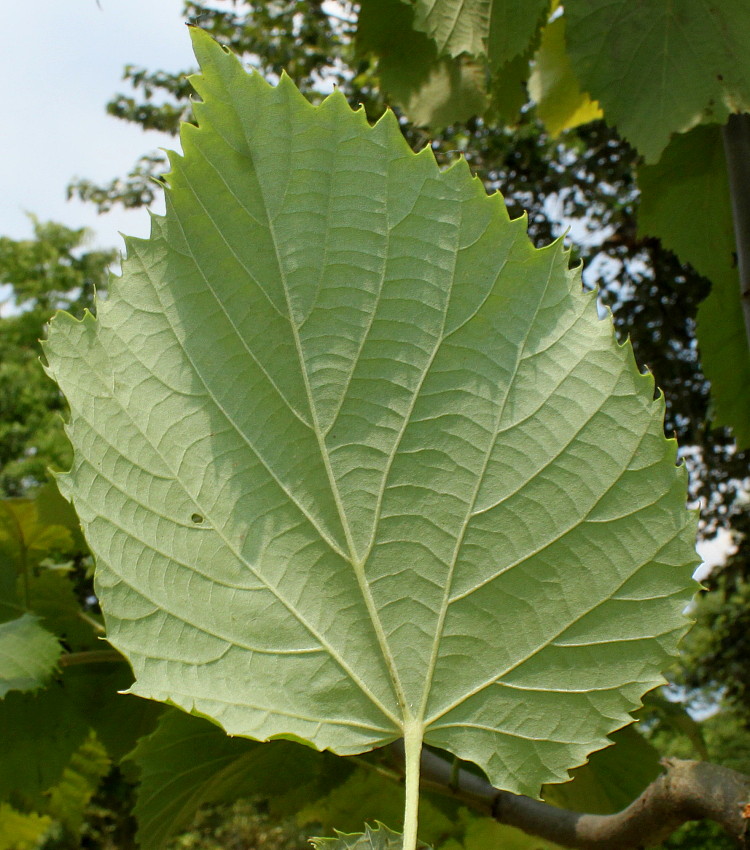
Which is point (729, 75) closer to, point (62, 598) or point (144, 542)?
point (144, 542)

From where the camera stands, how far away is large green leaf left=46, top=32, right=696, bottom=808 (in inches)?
15.0

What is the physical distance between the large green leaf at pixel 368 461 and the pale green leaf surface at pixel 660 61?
0.49 meters

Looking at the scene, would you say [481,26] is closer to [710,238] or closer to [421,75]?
[421,75]

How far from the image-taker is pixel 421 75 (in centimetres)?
108

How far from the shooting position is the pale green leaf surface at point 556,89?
1.27 meters

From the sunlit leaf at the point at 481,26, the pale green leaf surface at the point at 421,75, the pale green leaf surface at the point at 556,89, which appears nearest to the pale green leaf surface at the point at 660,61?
the sunlit leaf at the point at 481,26

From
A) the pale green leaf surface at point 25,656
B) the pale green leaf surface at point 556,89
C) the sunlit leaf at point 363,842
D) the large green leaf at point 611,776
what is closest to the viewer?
the sunlit leaf at point 363,842

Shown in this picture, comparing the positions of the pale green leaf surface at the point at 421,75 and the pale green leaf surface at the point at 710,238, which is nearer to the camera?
the pale green leaf surface at the point at 710,238

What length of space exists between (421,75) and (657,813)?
90 centimetres

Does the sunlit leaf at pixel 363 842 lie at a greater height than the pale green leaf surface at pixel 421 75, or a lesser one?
lesser

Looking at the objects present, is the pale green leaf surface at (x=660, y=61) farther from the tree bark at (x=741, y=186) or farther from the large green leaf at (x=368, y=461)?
the large green leaf at (x=368, y=461)

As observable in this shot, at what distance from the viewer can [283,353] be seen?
40cm

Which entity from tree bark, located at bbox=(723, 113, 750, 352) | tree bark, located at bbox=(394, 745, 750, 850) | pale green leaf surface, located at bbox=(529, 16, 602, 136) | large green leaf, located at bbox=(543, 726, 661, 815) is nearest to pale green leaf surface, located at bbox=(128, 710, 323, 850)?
tree bark, located at bbox=(394, 745, 750, 850)

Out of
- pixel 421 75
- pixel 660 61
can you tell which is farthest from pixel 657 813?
pixel 421 75
